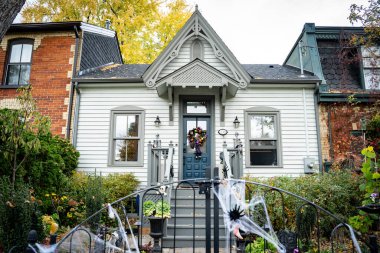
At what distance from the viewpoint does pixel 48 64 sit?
425 inches

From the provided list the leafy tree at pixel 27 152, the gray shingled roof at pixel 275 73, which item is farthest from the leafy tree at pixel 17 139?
the gray shingled roof at pixel 275 73

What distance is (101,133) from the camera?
10.4 metres

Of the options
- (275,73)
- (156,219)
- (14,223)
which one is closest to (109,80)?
(275,73)

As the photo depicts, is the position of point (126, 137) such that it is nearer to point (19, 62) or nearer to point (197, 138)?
point (197, 138)

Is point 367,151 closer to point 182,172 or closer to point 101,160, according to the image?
point 182,172

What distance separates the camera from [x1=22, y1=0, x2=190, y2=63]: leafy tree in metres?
17.5

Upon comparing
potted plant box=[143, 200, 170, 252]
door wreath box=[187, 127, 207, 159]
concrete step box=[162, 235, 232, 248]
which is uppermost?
door wreath box=[187, 127, 207, 159]

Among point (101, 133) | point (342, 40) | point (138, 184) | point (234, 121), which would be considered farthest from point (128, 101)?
point (342, 40)

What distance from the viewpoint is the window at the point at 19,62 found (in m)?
10.9

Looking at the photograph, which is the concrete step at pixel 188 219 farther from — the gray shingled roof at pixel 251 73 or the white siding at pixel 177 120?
the gray shingled roof at pixel 251 73

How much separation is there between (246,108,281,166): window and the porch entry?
55.0 inches

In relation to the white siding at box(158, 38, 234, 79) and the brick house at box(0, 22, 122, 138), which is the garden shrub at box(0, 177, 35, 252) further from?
the white siding at box(158, 38, 234, 79)

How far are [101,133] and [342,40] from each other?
920 cm

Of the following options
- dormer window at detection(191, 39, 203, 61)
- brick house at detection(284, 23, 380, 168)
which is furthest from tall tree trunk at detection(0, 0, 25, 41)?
brick house at detection(284, 23, 380, 168)
